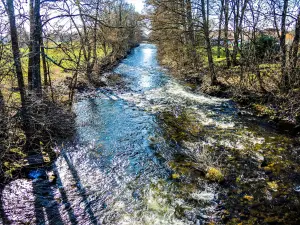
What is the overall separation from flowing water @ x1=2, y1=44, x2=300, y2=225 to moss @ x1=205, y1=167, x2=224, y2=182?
0.03 metres

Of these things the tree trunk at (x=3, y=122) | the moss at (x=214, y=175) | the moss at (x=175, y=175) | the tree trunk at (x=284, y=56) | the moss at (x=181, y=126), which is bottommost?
the moss at (x=175, y=175)

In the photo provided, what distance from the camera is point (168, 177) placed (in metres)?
6.18

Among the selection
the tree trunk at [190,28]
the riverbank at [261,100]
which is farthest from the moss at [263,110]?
the tree trunk at [190,28]

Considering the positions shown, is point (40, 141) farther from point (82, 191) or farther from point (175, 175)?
point (175, 175)

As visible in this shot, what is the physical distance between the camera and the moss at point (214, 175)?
19.5 ft

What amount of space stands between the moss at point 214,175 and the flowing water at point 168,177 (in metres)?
0.03

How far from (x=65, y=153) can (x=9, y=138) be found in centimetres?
183

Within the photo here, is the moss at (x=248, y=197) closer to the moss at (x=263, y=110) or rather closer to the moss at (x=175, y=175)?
the moss at (x=175, y=175)

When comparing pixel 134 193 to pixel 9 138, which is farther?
pixel 9 138

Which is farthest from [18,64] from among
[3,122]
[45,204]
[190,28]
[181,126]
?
[190,28]

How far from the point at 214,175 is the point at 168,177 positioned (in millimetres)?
1218

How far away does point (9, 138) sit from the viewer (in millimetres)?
6227

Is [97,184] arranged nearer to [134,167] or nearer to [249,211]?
[134,167]

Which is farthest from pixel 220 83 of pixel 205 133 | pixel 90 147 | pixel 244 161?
pixel 90 147
